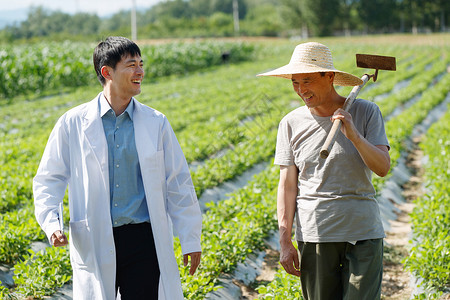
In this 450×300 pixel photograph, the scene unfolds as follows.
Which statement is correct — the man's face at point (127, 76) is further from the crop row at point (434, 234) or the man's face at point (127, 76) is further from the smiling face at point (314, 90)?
the crop row at point (434, 234)

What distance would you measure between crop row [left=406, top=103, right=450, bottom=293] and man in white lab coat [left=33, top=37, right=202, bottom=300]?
2180 mm

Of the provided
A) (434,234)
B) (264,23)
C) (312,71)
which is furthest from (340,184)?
(264,23)

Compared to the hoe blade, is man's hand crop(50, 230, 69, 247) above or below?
below

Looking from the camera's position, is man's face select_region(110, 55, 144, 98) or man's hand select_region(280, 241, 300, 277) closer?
man's face select_region(110, 55, 144, 98)

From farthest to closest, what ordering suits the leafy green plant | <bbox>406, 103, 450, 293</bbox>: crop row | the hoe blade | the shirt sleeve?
<bbox>406, 103, 450, 293</bbox>: crop row
the leafy green plant
the hoe blade
the shirt sleeve

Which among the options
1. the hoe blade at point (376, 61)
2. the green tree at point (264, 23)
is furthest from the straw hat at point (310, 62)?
the green tree at point (264, 23)

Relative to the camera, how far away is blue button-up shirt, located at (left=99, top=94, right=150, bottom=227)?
2.58 m

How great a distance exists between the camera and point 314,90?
2.65 metres

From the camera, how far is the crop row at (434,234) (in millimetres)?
4047

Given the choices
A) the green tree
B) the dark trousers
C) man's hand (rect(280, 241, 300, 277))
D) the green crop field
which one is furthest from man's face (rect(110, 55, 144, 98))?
the green tree

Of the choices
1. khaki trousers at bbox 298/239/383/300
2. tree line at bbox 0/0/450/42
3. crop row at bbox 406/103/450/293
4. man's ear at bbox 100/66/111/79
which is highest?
tree line at bbox 0/0/450/42

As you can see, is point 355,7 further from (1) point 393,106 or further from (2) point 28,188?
(2) point 28,188

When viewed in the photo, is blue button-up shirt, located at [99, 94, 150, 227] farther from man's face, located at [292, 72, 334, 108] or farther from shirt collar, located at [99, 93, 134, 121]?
man's face, located at [292, 72, 334, 108]

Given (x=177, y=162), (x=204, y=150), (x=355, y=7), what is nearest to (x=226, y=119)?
(x=204, y=150)
